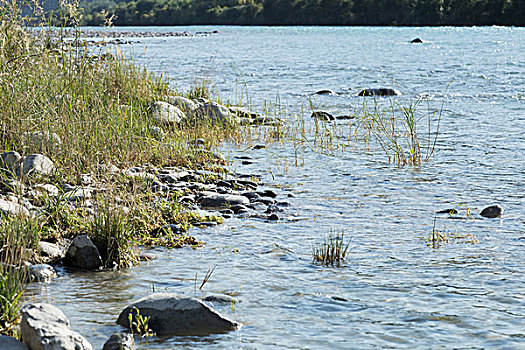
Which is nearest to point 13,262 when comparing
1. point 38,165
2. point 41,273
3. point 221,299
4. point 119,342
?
point 41,273

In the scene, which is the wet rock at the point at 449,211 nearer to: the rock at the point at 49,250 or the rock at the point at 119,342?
the rock at the point at 49,250

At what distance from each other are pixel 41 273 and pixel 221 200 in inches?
109

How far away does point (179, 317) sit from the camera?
4.20 metres

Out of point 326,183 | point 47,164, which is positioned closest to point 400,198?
point 326,183

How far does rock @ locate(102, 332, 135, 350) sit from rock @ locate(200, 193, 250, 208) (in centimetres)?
352

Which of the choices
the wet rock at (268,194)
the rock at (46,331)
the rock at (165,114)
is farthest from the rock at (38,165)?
the rock at (165,114)

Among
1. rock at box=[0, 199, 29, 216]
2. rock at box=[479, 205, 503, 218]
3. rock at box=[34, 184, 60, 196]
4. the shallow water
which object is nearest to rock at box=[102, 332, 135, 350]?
the shallow water

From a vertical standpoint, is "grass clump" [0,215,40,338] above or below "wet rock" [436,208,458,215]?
above

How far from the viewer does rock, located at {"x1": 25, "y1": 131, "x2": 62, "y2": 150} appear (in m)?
7.40

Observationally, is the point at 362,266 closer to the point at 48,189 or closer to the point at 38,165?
the point at 48,189

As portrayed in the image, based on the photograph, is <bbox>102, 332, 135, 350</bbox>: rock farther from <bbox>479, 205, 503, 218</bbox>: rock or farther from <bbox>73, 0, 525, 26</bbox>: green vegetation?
<bbox>73, 0, 525, 26</bbox>: green vegetation

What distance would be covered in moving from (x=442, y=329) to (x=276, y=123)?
28.1ft

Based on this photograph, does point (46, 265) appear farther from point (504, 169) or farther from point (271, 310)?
point (504, 169)

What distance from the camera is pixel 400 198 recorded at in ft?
25.5
